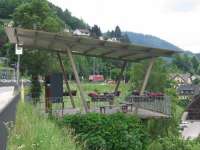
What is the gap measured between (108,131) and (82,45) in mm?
4979

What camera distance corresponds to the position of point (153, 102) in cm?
2069

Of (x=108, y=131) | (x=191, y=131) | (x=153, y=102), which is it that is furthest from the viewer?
(x=191, y=131)

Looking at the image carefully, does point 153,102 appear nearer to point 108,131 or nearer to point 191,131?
point 108,131

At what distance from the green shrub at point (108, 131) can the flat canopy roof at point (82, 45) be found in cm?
318

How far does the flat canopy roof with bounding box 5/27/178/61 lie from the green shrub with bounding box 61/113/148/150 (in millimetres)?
3184

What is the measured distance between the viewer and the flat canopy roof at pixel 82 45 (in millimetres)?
18250

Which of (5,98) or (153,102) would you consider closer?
(5,98)

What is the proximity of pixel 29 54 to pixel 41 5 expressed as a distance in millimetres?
6131

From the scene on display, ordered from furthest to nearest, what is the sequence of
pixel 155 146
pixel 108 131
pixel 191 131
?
pixel 191 131, pixel 155 146, pixel 108 131

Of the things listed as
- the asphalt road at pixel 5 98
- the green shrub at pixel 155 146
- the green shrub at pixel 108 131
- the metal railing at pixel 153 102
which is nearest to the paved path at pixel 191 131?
the metal railing at pixel 153 102

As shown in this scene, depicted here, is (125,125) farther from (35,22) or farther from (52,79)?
(35,22)

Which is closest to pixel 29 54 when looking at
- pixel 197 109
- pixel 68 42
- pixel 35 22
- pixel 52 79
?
pixel 35 22

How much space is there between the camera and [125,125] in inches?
647

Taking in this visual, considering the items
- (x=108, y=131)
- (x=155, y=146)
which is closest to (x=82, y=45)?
(x=108, y=131)
